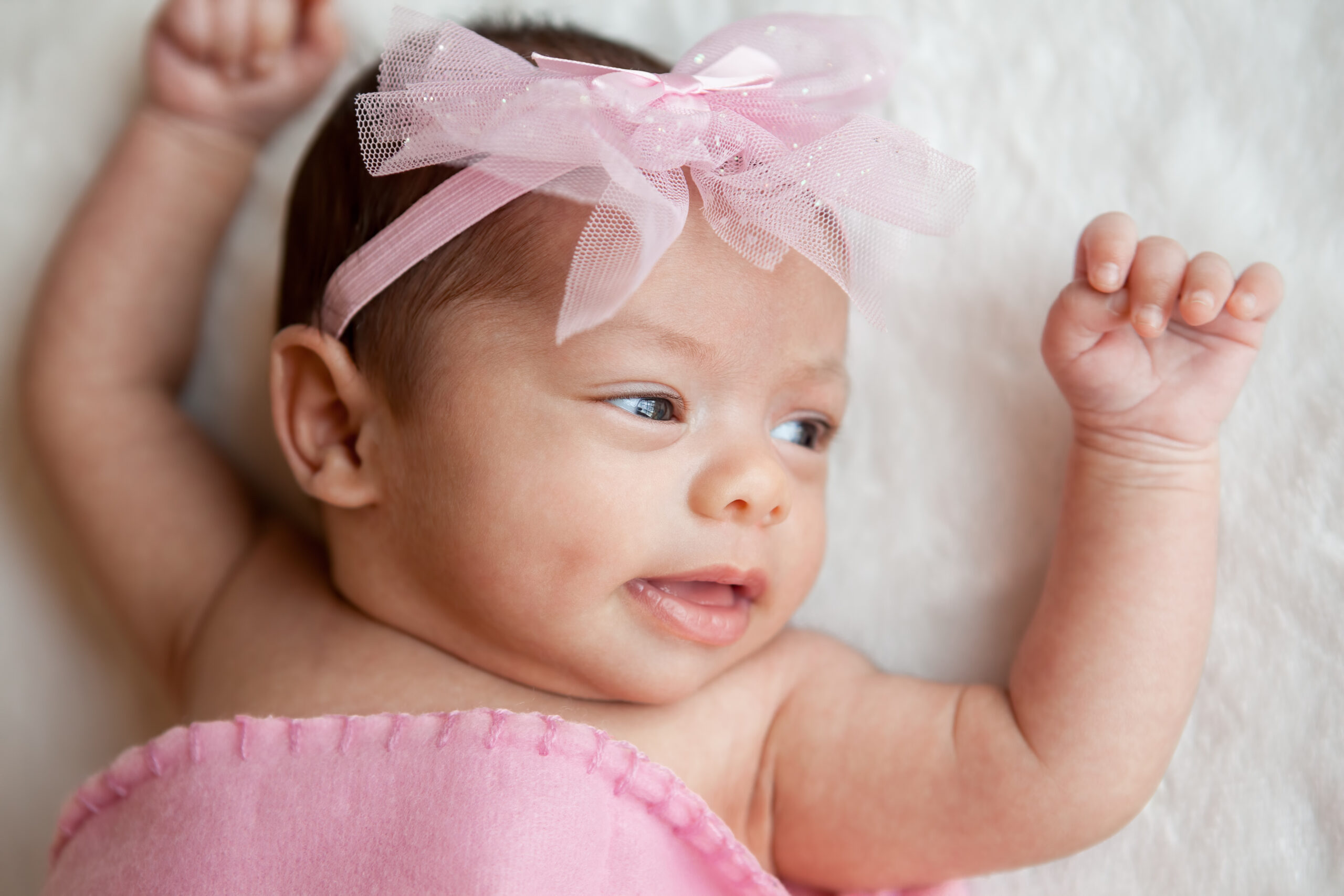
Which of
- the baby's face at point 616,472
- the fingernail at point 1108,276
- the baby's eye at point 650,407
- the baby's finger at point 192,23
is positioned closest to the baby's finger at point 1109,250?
the fingernail at point 1108,276

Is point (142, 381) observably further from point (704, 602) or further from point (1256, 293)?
point (1256, 293)

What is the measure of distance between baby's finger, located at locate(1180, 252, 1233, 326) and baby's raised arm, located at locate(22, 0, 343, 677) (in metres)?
1.04

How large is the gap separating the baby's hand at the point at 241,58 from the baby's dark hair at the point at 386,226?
18 centimetres

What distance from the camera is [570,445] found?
0.96 m

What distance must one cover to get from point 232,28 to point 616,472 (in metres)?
0.81

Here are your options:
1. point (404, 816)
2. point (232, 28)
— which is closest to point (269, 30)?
point (232, 28)

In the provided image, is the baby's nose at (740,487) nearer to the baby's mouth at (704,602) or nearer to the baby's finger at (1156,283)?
the baby's mouth at (704,602)

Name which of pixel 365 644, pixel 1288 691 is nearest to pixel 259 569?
pixel 365 644

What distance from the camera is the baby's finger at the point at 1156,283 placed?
99 cm

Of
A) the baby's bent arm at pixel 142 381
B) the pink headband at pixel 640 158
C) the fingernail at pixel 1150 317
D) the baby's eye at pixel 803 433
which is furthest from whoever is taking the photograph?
the baby's bent arm at pixel 142 381

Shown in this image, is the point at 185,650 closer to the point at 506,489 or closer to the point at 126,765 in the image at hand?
the point at 126,765

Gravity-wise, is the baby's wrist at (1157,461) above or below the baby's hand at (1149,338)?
below

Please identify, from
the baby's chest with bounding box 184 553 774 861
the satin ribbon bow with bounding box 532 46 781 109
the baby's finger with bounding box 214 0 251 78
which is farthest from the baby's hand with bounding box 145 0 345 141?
the baby's chest with bounding box 184 553 774 861

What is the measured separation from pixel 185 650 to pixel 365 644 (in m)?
0.29
